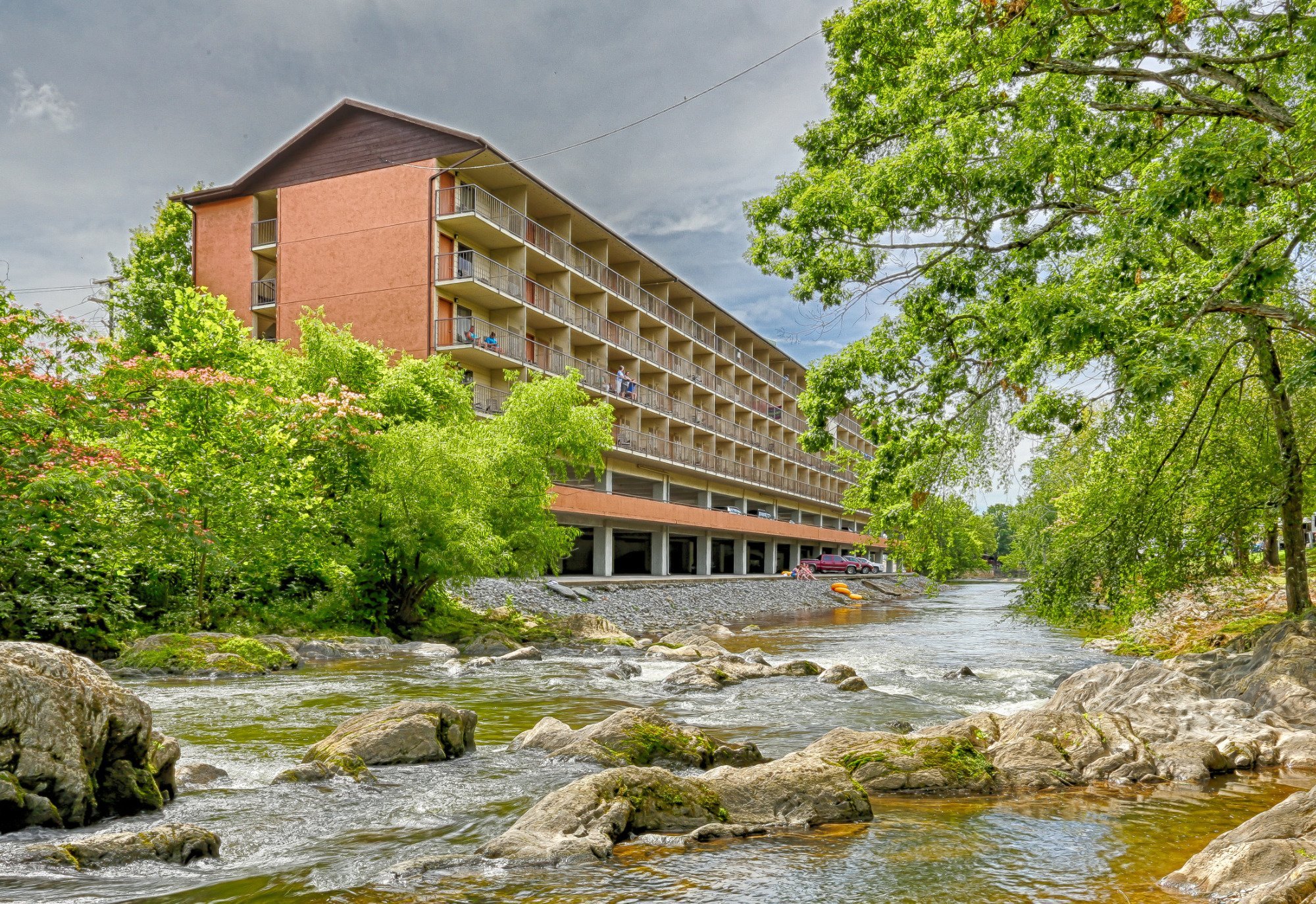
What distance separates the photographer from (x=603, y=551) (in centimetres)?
3978

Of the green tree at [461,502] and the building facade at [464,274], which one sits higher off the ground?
the building facade at [464,274]

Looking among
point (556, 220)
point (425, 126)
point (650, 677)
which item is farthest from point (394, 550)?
point (556, 220)

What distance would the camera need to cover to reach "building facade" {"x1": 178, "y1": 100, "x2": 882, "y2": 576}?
108ft

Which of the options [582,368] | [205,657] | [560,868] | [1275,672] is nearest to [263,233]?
[582,368]

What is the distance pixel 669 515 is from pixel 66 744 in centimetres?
3699

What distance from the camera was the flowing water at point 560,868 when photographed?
207 inches

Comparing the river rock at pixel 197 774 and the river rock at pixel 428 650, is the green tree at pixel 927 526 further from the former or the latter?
the river rock at pixel 197 774

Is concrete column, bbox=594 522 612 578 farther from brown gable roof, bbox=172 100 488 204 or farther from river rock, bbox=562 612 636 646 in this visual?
brown gable roof, bbox=172 100 488 204

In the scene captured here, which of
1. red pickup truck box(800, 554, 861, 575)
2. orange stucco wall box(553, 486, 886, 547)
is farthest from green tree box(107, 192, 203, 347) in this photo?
red pickup truck box(800, 554, 861, 575)

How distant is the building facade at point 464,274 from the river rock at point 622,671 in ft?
41.6

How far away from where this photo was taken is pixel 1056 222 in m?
12.3

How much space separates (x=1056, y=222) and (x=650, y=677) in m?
9.76

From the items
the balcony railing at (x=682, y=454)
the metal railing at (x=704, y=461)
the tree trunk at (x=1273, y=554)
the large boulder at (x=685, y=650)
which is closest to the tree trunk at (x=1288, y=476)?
the tree trunk at (x=1273, y=554)

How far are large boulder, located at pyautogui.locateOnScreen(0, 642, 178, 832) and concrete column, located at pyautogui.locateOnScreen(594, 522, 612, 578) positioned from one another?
32.3 metres
